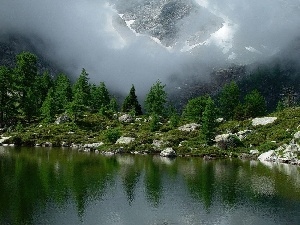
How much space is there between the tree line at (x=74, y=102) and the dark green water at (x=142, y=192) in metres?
39.2

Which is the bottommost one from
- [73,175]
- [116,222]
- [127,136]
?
[116,222]

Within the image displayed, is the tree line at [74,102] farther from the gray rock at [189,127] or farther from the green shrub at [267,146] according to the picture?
the green shrub at [267,146]

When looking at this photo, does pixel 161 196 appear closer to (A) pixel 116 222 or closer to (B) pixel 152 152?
(A) pixel 116 222

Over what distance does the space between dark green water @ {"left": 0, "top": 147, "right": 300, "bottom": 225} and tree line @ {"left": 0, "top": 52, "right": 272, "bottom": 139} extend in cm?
3920

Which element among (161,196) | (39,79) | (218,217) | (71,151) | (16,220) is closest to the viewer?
(16,220)

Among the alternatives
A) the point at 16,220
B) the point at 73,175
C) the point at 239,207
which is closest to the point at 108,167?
the point at 73,175

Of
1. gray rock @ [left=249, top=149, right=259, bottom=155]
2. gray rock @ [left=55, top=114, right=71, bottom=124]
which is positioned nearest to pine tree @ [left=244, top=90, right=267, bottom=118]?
gray rock @ [left=249, top=149, right=259, bottom=155]

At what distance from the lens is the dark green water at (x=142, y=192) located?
52.7 metres

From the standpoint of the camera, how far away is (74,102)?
141 metres

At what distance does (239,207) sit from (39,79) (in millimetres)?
122540

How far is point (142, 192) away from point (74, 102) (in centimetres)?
7942

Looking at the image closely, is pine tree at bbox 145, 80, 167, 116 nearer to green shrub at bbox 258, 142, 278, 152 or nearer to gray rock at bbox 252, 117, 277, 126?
gray rock at bbox 252, 117, 277, 126

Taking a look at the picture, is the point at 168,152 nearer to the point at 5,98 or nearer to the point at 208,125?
the point at 208,125

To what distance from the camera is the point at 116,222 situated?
5006cm
